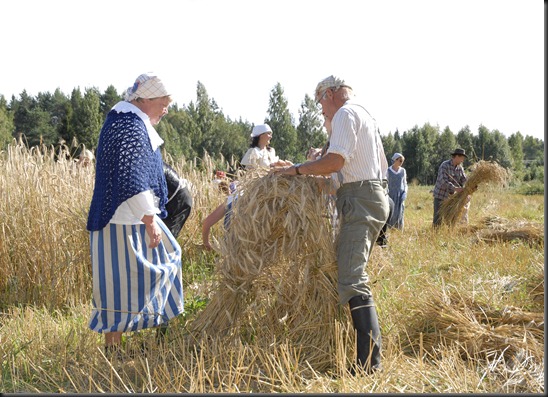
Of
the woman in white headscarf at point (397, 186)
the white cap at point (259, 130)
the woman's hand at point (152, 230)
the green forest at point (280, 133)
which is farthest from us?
the green forest at point (280, 133)

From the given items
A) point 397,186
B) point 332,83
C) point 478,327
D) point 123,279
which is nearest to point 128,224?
point 123,279

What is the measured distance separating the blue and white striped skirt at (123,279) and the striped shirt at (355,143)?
1.12 m

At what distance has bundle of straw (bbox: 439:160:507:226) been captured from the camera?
7.26 meters

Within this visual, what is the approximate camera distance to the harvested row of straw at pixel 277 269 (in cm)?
278

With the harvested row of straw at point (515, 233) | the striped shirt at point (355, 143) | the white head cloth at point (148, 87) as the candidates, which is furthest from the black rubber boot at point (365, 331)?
the harvested row of straw at point (515, 233)

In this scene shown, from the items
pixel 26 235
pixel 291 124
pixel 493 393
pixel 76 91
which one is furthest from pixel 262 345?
pixel 76 91

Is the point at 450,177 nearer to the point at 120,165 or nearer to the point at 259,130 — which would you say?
the point at 259,130


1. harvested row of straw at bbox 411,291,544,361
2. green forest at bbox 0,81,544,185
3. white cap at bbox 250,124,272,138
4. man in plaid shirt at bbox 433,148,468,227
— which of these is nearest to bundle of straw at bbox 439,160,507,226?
man in plaid shirt at bbox 433,148,468,227

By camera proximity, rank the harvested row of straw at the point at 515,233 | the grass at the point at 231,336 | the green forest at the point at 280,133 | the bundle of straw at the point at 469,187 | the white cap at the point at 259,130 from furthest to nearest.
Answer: the green forest at the point at 280,133
the bundle of straw at the point at 469,187
the harvested row of straw at the point at 515,233
the white cap at the point at 259,130
the grass at the point at 231,336

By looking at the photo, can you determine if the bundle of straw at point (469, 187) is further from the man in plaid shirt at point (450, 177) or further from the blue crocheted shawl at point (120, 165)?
the blue crocheted shawl at point (120, 165)

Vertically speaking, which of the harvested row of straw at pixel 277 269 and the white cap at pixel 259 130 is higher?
the white cap at pixel 259 130

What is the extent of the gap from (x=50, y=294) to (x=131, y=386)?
1.81 m

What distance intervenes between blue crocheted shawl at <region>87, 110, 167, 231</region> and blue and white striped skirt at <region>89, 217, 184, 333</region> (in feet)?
0.39

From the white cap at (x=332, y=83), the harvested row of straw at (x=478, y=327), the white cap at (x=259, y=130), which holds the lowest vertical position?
the harvested row of straw at (x=478, y=327)
